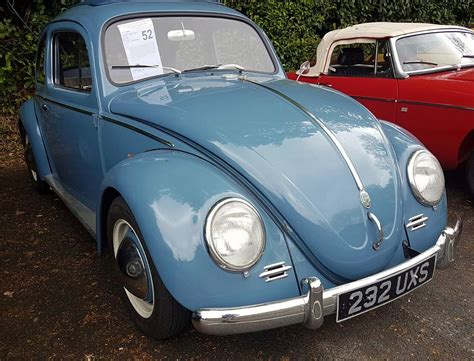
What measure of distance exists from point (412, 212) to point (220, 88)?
122cm

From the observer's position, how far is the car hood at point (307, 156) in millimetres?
1935

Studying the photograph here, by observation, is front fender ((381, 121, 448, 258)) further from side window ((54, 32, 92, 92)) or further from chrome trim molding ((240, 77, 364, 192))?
side window ((54, 32, 92, 92))

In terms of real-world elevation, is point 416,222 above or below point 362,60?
below

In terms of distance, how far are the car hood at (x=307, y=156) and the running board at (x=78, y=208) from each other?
0.76 meters

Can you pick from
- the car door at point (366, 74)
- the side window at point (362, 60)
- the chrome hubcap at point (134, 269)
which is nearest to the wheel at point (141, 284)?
the chrome hubcap at point (134, 269)

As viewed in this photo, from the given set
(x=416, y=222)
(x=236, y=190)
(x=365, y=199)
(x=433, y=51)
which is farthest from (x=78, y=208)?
(x=433, y=51)

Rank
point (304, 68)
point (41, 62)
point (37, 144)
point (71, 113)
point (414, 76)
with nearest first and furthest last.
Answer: point (71, 113) < point (37, 144) < point (41, 62) < point (414, 76) < point (304, 68)

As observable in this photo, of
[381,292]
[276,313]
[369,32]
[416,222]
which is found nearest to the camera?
[276,313]

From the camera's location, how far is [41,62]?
388 cm

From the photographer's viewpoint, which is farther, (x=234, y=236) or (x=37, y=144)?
(x=37, y=144)

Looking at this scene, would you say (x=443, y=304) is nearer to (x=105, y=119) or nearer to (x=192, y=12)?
(x=105, y=119)

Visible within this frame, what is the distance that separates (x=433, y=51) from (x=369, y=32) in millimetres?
634

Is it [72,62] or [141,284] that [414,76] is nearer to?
[72,62]

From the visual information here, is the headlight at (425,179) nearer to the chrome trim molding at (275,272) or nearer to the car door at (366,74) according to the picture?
the chrome trim molding at (275,272)
